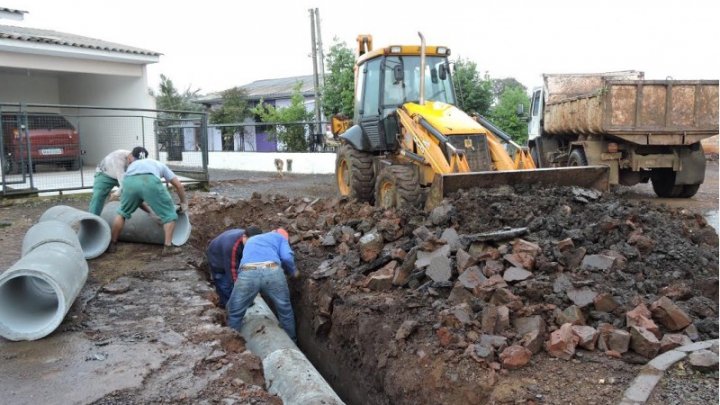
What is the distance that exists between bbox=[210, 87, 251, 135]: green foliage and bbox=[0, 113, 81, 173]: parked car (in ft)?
64.1

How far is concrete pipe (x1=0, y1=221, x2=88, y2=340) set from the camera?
421 centimetres

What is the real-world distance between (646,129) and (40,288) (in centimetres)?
984

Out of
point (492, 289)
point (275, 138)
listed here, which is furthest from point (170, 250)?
point (275, 138)

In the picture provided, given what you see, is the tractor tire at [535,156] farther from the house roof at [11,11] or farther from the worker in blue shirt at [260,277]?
the house roof at [11,11]

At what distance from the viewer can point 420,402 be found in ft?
14.3

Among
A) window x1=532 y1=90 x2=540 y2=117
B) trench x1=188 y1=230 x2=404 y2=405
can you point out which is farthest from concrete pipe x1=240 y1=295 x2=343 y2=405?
window x1=532 y1=90 x2=540 y2=117

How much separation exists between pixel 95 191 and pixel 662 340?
676 cm

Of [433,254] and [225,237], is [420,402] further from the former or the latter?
[225,237]

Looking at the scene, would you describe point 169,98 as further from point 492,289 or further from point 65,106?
point 492,289

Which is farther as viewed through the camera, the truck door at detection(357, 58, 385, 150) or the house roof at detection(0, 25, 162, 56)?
the house roof at detection(0, 25, 162, 56)

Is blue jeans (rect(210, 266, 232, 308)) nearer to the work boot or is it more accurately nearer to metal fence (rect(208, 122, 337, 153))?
the work boot

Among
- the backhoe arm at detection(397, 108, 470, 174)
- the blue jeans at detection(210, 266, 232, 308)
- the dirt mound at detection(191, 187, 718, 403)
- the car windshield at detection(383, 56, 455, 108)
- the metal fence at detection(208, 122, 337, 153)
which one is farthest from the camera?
the metal fence at detection(208, 122, 337, 153)

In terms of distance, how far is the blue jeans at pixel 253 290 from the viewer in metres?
5.64

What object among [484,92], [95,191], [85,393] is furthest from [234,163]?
[85,393]
